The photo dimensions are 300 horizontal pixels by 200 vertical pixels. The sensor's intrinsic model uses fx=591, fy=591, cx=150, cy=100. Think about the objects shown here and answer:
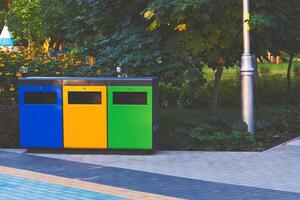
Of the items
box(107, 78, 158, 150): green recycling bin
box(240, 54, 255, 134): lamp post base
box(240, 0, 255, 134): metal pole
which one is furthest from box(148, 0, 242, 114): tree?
box(107, 78, 158, 150): green recycling bin

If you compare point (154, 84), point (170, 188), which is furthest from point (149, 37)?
point (170, 188)

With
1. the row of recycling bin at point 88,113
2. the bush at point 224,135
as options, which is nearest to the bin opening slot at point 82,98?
the row of recycling bin at point 88,113

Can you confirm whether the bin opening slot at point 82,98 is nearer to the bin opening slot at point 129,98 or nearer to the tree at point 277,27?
the bin opening slot at point 129,98

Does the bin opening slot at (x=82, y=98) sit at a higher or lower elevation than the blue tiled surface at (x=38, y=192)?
higher

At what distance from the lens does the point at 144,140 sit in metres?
9.44

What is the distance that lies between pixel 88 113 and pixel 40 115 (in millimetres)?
801

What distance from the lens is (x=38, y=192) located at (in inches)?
273

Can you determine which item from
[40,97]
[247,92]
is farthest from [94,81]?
[247,92]

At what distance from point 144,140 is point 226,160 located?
1.37m

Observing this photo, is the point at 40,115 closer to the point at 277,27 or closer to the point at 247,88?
the point at 247,88

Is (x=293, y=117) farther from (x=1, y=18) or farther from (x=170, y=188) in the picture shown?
(x=1, y=18)

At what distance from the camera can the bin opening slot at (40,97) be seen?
9.68 meters

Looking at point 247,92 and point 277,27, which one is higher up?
point 277,27

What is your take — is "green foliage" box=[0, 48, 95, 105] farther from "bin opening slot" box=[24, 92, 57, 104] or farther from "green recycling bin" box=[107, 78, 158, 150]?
"green recycling bin" box=[107, 78, 158, 150]
